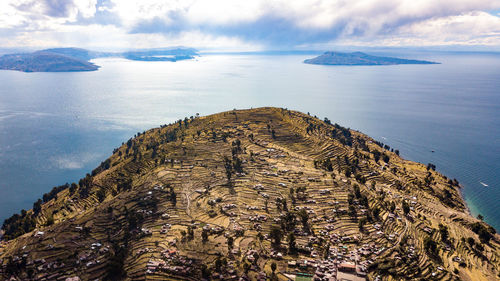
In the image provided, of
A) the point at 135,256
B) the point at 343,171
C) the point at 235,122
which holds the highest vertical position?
the point at 235,122

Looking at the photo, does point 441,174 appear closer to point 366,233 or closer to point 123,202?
point 366,233

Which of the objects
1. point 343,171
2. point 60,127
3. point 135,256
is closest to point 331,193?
point 343,171

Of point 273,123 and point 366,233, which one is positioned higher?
point 273,123

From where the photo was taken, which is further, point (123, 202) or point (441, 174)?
point (441, 174)

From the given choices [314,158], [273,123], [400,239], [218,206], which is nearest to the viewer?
[400,239]

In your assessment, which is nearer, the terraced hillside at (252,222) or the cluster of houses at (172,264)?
the cluster of houses at (172,264)

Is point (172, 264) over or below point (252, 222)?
below

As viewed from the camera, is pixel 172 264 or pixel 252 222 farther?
pixel 252 222

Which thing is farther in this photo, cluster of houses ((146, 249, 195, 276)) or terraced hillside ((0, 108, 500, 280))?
terraced hillside ((0, 108, 500, 280))
